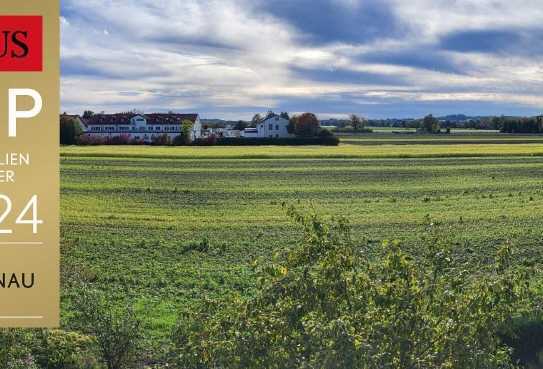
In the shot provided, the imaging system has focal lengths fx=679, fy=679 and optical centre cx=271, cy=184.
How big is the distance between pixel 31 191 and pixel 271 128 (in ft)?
421

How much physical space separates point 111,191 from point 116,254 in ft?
69.6

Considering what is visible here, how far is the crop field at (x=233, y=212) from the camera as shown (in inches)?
834

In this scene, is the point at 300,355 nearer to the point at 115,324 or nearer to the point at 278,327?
the point at 278,327

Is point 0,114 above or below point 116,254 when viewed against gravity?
above

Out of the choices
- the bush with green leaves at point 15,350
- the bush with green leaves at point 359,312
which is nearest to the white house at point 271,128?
the bush with green leaves at point 15,350

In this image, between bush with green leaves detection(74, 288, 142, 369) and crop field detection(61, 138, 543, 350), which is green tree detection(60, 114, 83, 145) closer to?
crop field detection(61, 138, 543, 350)

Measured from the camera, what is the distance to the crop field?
69.5 feet

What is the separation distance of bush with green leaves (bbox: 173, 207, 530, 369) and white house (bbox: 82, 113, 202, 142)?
11912 centimetres

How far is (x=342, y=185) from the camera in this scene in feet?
163

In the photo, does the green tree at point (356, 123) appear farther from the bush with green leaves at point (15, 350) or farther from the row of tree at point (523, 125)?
A: the bush with green leaves at point (15, 350)

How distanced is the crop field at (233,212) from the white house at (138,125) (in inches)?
2189

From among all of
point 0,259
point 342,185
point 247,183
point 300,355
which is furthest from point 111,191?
point 300,355

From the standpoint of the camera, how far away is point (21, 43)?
9.84 metres

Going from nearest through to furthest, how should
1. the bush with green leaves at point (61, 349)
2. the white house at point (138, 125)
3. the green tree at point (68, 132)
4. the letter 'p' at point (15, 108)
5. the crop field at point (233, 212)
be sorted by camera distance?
the letter 'p' at point (15, 108) → the bush with green leaves at point (61, 349) → the crop field at point (233, 212) → the green tree at point (68, 132) → the white house at point (138, 125)
